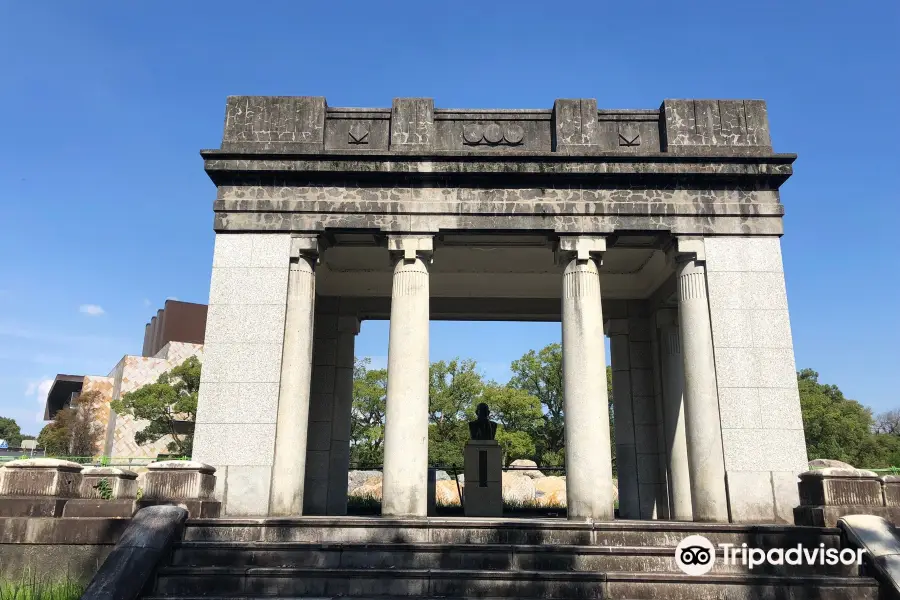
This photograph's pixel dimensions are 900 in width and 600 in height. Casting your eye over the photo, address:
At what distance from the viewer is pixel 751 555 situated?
12.0 metres

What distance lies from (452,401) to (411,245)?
45031 mm

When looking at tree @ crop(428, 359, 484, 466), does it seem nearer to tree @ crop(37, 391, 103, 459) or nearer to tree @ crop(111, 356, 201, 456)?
tree @ crop(111, 356, 201, 456)

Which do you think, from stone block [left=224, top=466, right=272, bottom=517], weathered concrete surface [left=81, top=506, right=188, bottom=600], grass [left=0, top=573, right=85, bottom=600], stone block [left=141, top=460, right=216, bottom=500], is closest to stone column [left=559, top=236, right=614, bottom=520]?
stone block [left=224, top=466, right=272, bottom=517]

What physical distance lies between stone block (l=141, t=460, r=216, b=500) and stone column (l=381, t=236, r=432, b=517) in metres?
3.99

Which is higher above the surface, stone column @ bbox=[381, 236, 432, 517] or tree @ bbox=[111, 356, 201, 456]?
tree @ bbox=[111, 356, 201, 456]

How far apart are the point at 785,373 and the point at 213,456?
13.6 meters

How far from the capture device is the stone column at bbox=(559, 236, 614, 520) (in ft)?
49.6

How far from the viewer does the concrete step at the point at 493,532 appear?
12.5 metres

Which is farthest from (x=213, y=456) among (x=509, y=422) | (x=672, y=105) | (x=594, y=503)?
(x=509, y=422)

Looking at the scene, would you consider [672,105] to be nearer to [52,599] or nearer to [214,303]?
[214,303]

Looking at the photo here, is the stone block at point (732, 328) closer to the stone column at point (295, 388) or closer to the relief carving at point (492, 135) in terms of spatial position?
A: the relief carving at point (492, 135)

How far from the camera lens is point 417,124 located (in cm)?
1762

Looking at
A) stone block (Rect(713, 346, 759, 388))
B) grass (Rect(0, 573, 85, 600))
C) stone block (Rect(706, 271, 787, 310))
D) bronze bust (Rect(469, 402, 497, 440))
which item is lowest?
grass (Rect(0, 573, 85, 600))

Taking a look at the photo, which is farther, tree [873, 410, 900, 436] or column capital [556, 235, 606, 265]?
tree [873, 410, 900, 436]
